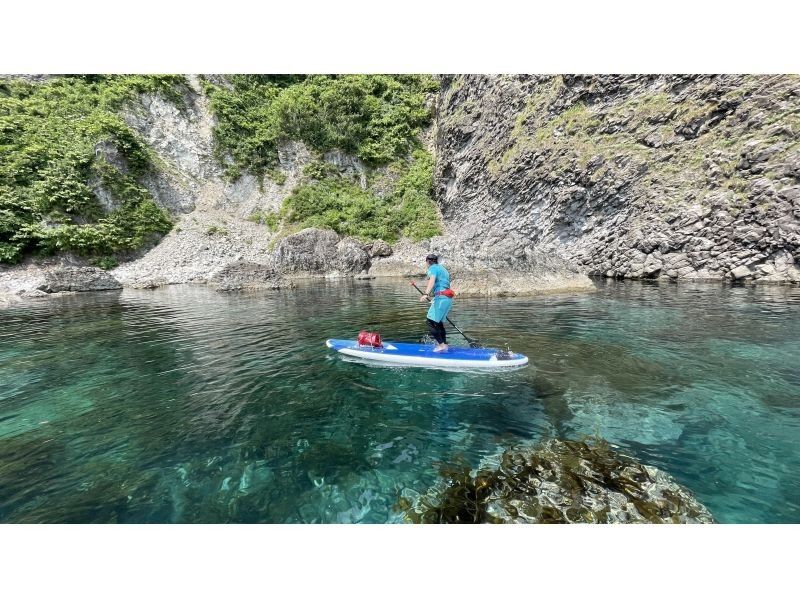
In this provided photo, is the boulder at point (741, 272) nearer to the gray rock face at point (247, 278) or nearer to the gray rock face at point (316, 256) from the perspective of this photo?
the gray rock face at point (316, 256)

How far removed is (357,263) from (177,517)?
3475cm

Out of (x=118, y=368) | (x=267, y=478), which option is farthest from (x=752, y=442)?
(x=118, y=368)

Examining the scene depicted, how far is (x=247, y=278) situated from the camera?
2977 centimetres

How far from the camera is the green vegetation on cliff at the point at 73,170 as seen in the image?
109 ft

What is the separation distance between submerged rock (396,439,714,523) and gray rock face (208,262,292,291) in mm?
26838

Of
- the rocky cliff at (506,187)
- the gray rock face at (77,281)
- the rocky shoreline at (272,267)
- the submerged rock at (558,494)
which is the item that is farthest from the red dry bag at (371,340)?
the gray rock face at (77,281)

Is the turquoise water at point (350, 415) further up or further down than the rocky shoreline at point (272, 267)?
further down

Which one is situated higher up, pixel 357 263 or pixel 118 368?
Answer: pixel 357 263

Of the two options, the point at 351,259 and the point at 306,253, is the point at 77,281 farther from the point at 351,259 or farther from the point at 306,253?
the point at 351,259

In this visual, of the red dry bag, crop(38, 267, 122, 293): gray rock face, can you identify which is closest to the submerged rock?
the red dry bag

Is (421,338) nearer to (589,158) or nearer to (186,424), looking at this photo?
(186,424)

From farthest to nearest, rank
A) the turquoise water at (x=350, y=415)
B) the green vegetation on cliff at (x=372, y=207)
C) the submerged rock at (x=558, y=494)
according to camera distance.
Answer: the green vegetation on cliff at (x=372, y=207)
the turquoise water at (x=350, y=415)
the submerged rock at (x=558, y=494)

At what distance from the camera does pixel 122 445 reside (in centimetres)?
575

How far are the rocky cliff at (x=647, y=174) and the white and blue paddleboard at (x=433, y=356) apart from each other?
16.5 metres
